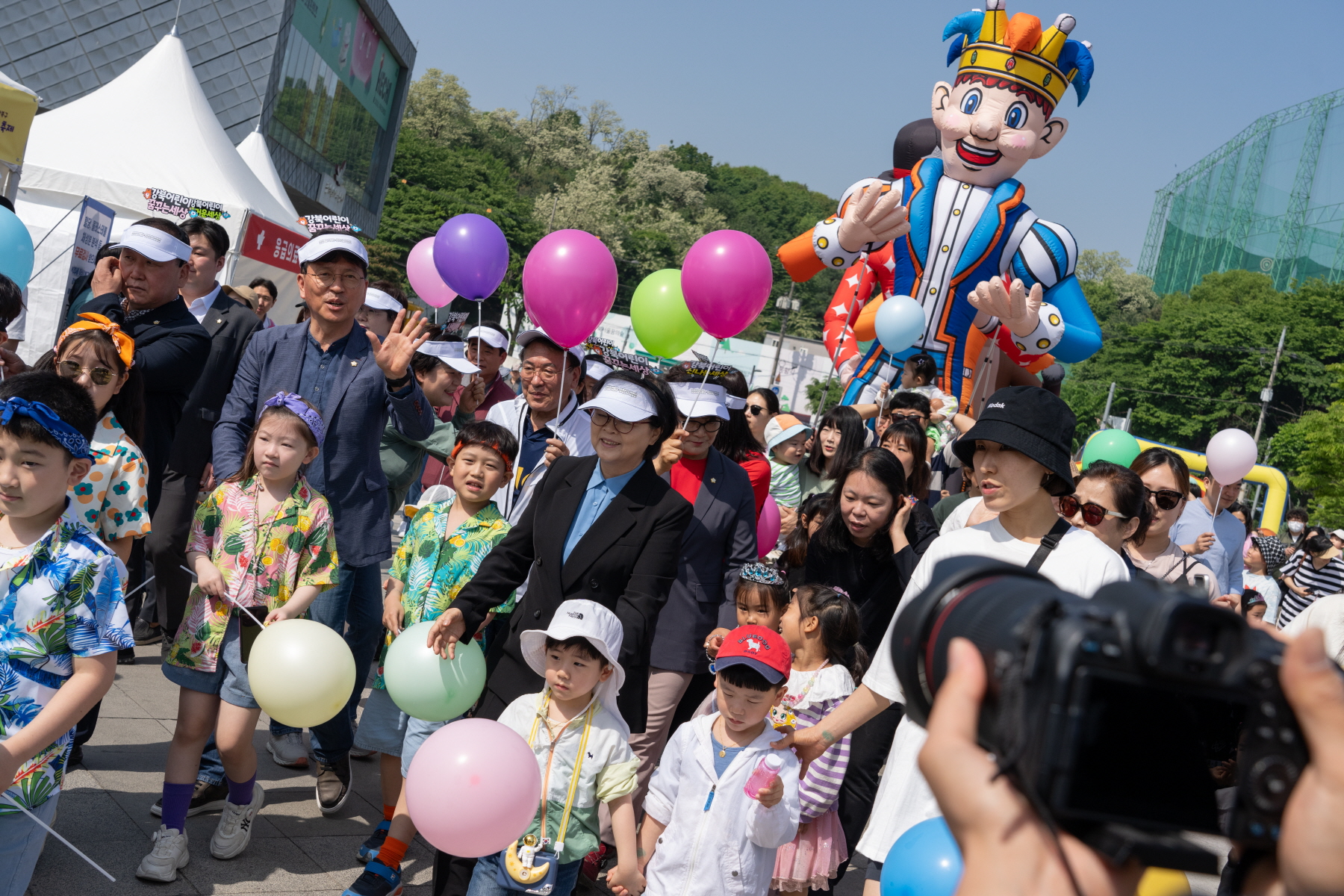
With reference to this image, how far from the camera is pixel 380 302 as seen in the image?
6438 mm

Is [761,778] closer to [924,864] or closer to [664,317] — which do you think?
[924,864]

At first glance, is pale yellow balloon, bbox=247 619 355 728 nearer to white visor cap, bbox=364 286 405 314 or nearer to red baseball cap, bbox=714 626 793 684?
red baseball cap, bbox=714 626 793 684

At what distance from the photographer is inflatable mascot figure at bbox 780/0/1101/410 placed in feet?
20.5

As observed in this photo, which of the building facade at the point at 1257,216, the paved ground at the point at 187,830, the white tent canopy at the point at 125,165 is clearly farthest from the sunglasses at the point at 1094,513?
the building facade at the point at 1257,216

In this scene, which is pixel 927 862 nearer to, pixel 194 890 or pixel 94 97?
pixel 194 890

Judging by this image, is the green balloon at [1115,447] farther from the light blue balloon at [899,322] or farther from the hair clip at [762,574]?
the hair clip at [762,574]

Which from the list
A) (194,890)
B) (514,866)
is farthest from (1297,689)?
(194,890)

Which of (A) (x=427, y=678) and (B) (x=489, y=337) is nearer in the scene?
(A) (x=427, y=678)

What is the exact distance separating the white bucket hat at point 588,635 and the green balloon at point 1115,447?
13.2 feet

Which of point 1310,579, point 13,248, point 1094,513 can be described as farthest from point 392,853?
point 1310,579

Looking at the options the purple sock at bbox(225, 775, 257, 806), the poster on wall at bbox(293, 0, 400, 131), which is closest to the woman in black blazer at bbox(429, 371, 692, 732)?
the purple sock at bbox(225, 775, 257, 806)

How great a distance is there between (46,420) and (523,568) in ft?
5.20

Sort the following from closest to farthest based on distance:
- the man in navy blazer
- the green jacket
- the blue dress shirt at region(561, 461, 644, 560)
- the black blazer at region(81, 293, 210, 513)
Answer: the blue dress shirt at region(561, 461, 644, 560) → the man in navy blazer → the black blazer at region(81, 293, 210, 513) → the green jacket

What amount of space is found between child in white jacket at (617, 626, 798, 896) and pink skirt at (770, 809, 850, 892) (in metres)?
0.25
